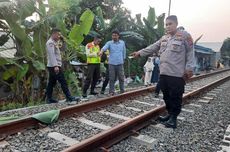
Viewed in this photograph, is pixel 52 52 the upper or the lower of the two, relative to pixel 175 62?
upper

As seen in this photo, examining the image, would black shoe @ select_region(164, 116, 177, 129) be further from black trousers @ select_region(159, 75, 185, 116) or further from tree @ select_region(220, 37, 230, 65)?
tree @ select_region(220, 37, 230, 65)

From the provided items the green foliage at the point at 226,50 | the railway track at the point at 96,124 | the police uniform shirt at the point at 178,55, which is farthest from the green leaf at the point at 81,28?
the green foliage at the point at 226,50

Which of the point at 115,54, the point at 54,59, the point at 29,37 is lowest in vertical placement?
the point at 54,59

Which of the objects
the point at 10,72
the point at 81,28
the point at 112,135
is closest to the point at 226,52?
the point at 81,28

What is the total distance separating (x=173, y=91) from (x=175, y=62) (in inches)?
20.7

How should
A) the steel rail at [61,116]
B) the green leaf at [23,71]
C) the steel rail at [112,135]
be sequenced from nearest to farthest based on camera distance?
the steel rail at [112,135]
the steel rail at [61,116]
the green leaf at [23,71]

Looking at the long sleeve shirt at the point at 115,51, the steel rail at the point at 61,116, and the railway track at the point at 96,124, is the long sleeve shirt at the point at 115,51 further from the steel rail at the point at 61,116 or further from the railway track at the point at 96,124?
the railway track at the point at 96,124

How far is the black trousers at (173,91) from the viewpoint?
17.3 ft

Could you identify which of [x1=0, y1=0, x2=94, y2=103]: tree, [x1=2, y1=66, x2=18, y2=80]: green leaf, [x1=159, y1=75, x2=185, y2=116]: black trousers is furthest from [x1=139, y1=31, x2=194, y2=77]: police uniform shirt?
[x1=2, y1=66, x2=18, y2=80]: green leaf

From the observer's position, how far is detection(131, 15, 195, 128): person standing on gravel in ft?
17.0

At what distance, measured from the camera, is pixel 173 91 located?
209 inches

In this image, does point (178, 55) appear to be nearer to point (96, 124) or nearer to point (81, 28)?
A: point (96, 124)

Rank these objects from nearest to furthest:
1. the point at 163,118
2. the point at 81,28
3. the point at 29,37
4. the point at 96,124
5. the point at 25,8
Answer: the point at 96,124
the point at 163,118
the point at 25,8
the point at 29,37
the point at 81,28

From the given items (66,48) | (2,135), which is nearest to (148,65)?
(66,48)
